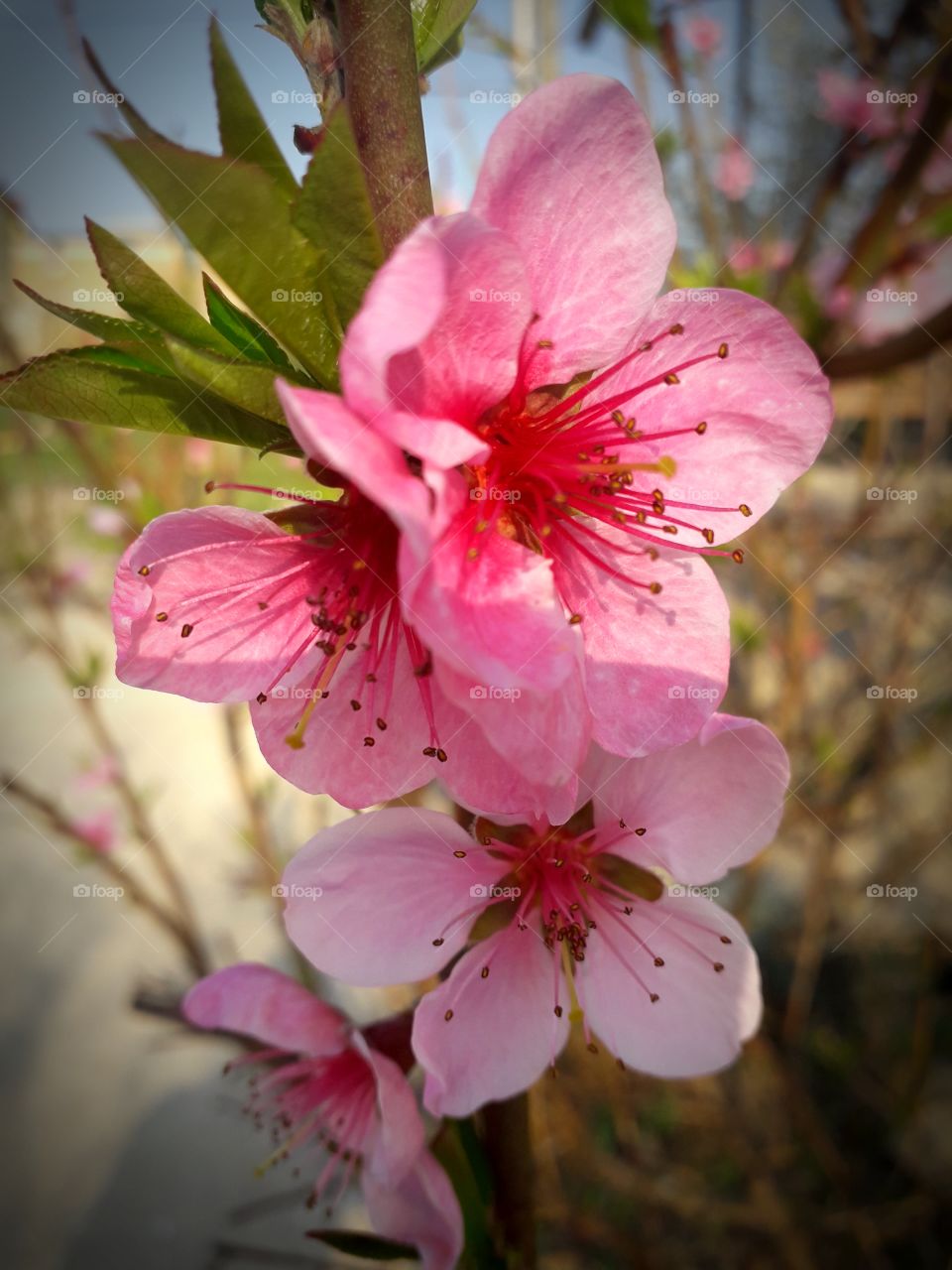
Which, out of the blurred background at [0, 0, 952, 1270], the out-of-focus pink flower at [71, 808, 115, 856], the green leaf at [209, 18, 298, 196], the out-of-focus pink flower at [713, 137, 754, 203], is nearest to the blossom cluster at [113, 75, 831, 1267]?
the green leaf at [209, 18, 298, 196]

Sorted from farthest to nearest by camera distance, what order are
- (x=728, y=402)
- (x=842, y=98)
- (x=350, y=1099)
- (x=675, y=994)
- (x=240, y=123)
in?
(x=842, y=98)
(x=350, y=1099)
(x=675, y=994)
(x=728, y=402)
(x=240, y=123)

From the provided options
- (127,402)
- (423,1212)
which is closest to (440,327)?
(127,402)

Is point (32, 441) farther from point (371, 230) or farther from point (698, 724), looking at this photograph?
point (698, 724)

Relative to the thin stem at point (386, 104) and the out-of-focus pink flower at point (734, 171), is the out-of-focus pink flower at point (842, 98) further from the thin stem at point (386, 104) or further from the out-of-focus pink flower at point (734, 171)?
the thin stem at point (386, 104)

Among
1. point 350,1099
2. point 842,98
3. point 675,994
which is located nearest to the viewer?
point 675,994

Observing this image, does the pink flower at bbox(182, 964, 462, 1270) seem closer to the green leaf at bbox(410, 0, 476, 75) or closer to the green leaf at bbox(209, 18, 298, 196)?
the green leaf at bbox(209, 18, 298, 196)

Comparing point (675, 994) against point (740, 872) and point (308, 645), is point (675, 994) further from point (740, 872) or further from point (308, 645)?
point (740, 872)
